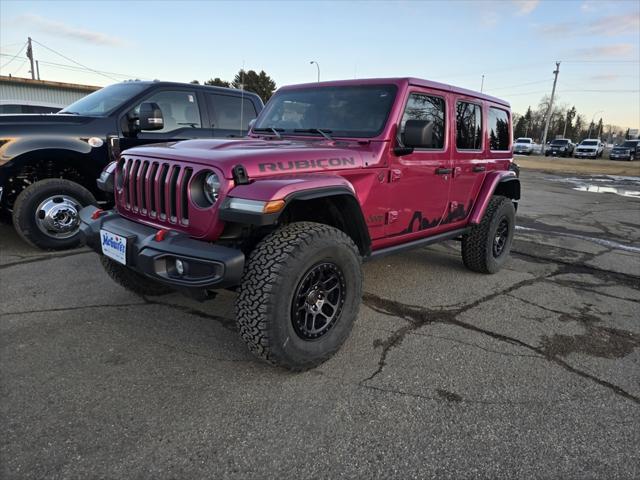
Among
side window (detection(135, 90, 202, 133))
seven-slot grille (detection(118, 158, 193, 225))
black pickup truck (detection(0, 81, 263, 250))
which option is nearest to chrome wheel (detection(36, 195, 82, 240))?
black pickup truck (detection(0, 81, 263, 250))

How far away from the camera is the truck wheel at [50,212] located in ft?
16.3

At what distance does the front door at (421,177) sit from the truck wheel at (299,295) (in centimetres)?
88

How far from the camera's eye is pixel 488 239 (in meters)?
4.87

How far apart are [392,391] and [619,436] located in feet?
3.86

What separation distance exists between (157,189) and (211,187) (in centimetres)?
42

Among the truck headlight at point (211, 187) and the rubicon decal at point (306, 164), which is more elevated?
the rubicon decal at point (306, 164)

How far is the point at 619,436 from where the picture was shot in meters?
2.34

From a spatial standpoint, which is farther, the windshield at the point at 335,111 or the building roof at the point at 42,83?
the building roof at the point at 42,83

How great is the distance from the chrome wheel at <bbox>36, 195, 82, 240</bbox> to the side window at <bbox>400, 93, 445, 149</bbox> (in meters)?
3.94

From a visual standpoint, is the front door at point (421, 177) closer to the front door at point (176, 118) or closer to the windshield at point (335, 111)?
the windshield at point (335, 111)

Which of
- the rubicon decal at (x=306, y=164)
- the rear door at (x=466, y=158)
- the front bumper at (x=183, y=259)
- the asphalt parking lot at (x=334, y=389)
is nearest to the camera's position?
the asphalt parking lot at (x=334, y=389)

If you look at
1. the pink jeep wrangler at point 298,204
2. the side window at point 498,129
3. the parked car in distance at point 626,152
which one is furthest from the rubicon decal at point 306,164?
the parked car in distance at point 626,152

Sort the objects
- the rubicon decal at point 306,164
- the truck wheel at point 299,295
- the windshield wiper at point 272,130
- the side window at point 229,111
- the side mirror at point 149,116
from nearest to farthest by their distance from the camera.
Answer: the truck wheel at point 299,295
the rubicon decal at point 306,164
the windshield wiper at point 272,130
the side mirror at point 149,116
the side window at point 229,111

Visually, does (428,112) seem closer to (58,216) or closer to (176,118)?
(176,118)
